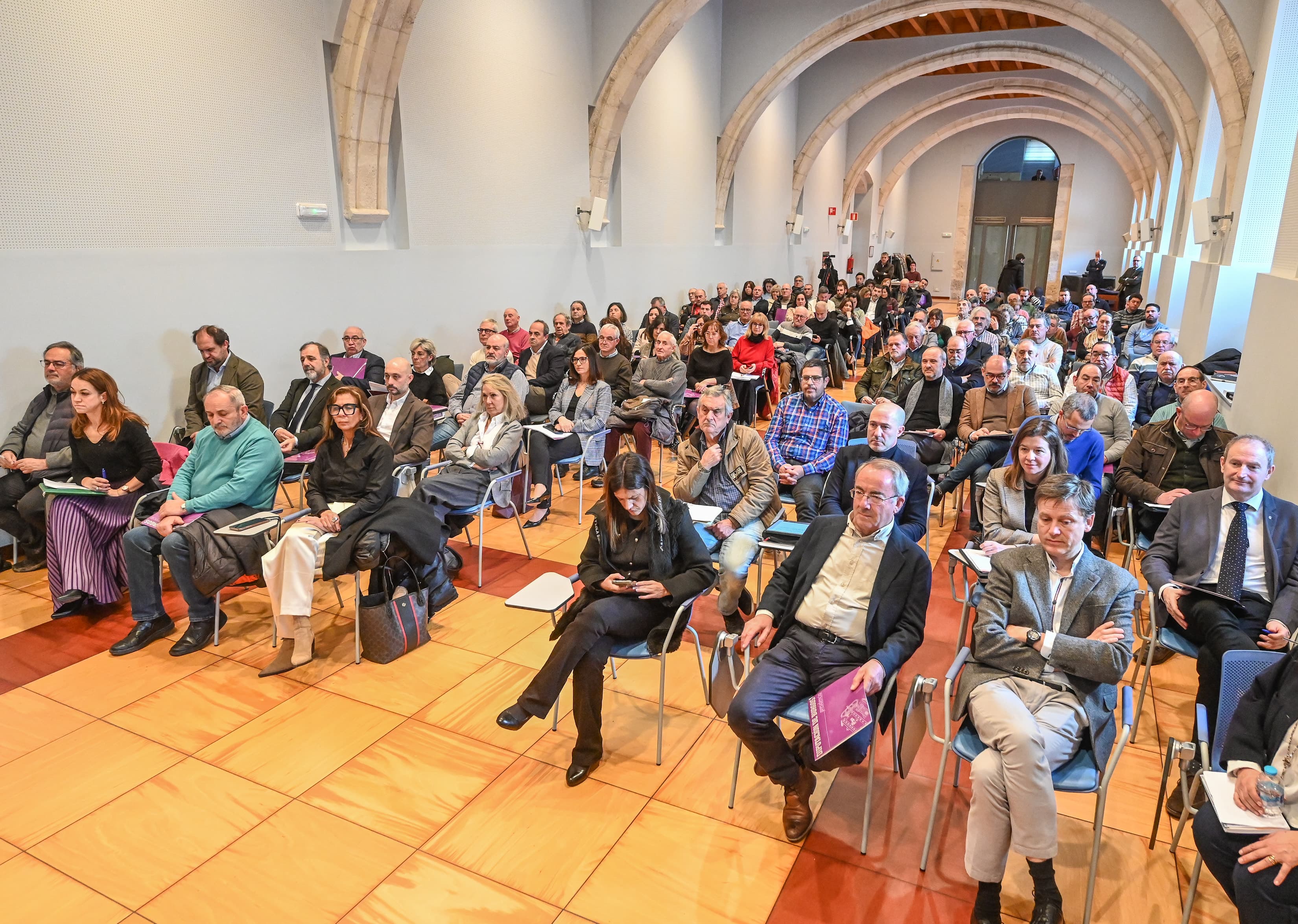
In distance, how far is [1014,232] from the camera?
87.7 feet

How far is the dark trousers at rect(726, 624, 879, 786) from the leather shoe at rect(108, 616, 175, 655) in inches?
124

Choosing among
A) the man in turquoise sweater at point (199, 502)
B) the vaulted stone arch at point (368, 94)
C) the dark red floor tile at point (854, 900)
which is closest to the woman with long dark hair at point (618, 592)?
the dark red floor tile at point (854, 900)

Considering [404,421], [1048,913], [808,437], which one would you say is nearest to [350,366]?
[404,421]

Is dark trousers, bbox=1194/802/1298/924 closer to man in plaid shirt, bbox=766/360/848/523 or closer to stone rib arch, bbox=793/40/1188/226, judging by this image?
man in plaid shirt, bbox=766/360/848/523

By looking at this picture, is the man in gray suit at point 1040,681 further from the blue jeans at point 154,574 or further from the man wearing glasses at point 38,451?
the man wearing glasses at point 38,451

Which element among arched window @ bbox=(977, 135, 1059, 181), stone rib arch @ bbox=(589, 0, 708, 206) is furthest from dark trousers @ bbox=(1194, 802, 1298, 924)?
arched window @ bbox=(977, 135, 1059, 181)

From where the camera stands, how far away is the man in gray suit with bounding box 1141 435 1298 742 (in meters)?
3.07

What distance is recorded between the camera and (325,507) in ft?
13.9

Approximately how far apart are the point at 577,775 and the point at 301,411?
3.89 metres

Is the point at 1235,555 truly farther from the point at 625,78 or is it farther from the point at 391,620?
the point at 625,78

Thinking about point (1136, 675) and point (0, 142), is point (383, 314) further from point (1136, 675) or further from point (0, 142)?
point (1136, 675)

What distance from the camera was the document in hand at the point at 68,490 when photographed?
4.30 metres

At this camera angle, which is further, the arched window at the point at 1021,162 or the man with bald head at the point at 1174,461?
the arched window at the point at 1021,162

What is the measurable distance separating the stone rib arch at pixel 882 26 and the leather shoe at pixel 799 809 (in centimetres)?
1167
